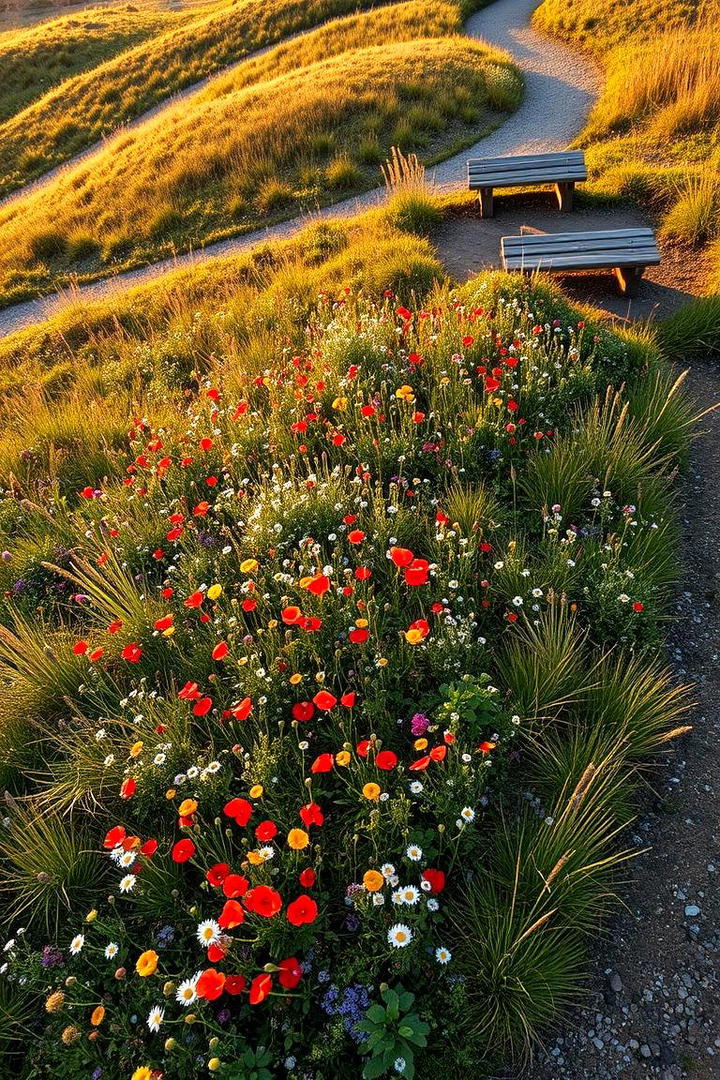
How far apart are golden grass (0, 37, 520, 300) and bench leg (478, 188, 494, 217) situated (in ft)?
11.6

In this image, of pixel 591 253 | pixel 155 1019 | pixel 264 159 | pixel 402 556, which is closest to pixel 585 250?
pixel 591 253

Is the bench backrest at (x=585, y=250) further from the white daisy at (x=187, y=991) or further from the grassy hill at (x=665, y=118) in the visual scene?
the white daisy at (x=187, y=991)

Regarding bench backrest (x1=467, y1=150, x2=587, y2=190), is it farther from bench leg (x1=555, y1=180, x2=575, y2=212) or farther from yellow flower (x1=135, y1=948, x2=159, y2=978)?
yellow flower (x1=135, y1=948, x2=159, y2=978)

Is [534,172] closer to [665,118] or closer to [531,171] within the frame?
[531,171]

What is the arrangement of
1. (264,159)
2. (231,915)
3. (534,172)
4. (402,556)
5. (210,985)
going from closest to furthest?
1. (210,985)
2. (231,915)
3. (402,556)
4. (534,172)
5. (264,159)

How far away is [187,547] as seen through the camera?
4.27m

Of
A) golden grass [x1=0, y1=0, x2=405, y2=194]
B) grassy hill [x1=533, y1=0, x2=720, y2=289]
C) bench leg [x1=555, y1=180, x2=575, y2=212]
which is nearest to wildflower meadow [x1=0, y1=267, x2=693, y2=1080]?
grassy hill [x1=533, y1=0, x2=720, y2=289]

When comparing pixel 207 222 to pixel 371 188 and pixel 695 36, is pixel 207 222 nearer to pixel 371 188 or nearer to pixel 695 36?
pixel 371 188

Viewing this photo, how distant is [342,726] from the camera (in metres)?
2.85

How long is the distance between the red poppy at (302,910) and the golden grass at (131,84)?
2352 centimetres

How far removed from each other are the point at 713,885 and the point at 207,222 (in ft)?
43.5

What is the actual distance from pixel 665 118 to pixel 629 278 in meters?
5.07

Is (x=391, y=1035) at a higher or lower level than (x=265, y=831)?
lower

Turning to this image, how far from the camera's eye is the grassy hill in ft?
25.9
